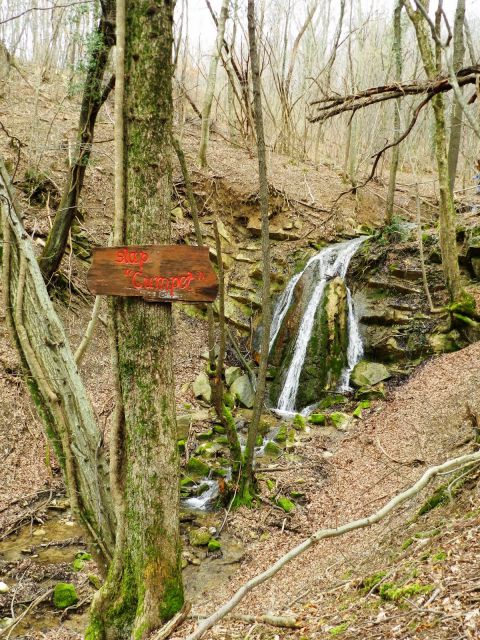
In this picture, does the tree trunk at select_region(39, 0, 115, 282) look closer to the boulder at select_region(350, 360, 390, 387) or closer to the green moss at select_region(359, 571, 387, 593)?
the green moss at select_region(359, 571, 387, 593)

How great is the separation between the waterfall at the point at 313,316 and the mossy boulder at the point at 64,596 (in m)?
5.69

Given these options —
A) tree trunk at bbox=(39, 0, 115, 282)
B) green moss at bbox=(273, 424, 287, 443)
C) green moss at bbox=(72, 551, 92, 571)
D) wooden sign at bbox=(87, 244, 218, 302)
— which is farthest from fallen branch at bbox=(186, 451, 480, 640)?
green moss at bbox=(273, 424, 287, 443)

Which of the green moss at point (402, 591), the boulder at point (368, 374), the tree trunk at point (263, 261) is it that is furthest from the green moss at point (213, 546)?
the boulder at point (368, 374)

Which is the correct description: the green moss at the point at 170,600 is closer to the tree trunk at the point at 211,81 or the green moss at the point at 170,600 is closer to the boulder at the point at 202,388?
the boulder at the point at 202,388

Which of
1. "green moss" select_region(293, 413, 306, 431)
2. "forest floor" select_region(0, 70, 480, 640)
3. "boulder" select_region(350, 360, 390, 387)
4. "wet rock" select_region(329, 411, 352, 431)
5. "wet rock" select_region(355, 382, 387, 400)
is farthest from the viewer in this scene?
"boulder" select_region(350, 360, 390, 387)

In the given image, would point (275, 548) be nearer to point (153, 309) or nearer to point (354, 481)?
point (354, 481)

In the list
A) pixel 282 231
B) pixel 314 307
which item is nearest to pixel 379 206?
pixel 282 231

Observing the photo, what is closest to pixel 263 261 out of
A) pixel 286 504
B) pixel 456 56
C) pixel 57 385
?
pixel 57 385

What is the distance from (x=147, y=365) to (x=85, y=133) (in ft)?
13.4

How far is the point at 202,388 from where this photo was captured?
9508mm

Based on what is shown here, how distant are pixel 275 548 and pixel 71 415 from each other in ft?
A: 10.1

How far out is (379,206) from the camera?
15.4 m

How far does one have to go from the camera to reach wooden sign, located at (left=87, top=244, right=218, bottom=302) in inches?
109

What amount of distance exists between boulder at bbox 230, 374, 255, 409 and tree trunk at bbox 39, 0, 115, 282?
13.8 feet
